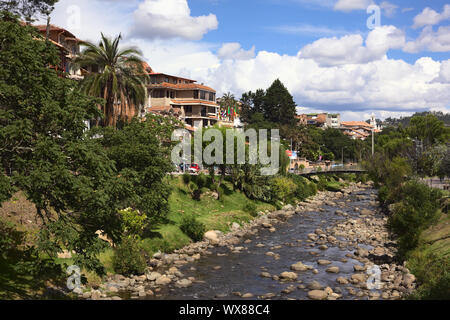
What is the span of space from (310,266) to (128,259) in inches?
628

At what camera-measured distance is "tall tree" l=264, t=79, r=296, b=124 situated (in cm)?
13738

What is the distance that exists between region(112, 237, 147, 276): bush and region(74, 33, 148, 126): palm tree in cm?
1680

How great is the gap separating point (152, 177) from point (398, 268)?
75.1ft

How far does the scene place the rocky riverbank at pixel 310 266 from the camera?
2989cm

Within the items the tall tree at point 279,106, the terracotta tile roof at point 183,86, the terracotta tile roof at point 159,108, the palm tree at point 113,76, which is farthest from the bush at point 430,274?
the tall tree at point 279,106

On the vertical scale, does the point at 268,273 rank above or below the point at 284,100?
below

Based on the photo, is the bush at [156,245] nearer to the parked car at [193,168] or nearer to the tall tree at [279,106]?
the parked car at [193,168]

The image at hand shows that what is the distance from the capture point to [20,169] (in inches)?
742

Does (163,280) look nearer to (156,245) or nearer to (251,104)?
(156,245)

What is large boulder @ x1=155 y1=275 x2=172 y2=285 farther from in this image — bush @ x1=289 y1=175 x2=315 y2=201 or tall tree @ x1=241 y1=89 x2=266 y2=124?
tall tree @ x1=241 y1=89 x2=266 y2=124

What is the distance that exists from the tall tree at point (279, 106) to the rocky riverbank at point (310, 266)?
7865cm

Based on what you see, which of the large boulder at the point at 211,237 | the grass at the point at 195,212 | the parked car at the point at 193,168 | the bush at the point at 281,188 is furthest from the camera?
the bush at the point at 281,188
